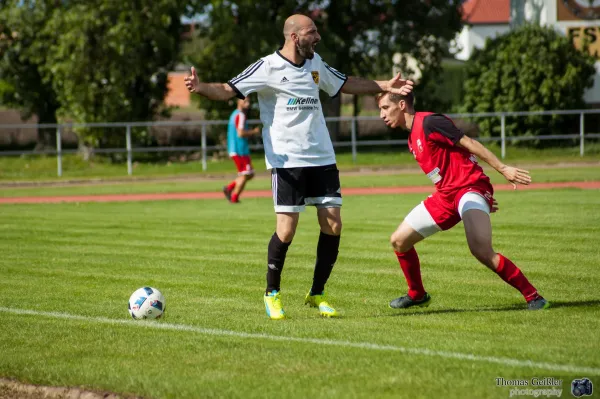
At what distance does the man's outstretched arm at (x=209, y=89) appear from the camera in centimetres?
737

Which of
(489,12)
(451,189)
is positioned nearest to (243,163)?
(451,189)

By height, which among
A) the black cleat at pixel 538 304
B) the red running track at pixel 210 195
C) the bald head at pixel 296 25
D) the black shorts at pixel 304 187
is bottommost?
the red running track at pixel 210 195

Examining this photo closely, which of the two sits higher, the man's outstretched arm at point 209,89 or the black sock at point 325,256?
the man's outstretched arm at point 209,89

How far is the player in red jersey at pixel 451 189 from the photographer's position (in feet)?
24.2

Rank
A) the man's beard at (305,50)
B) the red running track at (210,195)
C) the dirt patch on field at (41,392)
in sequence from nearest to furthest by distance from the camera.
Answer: the dirt patch on field at (41,392) < the man's beard at (305,50) < the red running track at (210,195)

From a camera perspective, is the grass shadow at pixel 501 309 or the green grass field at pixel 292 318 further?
the grass shadow at pixel 501 309

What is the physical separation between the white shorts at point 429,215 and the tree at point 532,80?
27120mm

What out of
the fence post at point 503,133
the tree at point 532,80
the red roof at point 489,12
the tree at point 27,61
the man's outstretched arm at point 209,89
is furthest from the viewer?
the red roof at point 489,12

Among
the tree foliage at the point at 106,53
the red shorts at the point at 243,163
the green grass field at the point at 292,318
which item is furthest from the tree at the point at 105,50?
the green grass field at the point at 292,318

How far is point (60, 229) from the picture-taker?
50.1 ft

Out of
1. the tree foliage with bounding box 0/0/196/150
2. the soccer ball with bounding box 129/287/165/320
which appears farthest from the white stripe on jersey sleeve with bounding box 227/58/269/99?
the tree foliage with bounding box 0/0/196/150

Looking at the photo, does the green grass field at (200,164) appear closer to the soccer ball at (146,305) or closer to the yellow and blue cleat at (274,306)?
the soccer ball at (146,305)

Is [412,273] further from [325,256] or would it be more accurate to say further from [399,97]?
[399,97]

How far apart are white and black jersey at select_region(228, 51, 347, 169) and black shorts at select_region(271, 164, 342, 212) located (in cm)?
6
